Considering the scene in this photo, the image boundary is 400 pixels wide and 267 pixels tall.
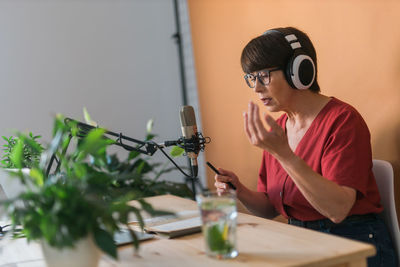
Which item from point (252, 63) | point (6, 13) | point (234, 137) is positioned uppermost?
point (6, 13)

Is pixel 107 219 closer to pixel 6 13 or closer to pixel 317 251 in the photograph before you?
pixel 317 251

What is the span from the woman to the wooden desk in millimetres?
212

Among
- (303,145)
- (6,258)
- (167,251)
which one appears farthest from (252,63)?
(6,258)

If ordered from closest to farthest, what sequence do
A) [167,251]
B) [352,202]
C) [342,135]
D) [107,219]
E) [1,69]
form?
1. [107,219]
2. [167,251]
3. [352,202]
4. [342,135]
5. [1,69]

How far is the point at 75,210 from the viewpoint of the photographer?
34.2 inches

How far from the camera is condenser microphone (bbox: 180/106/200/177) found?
4.91 feet

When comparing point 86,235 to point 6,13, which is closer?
point 86,235

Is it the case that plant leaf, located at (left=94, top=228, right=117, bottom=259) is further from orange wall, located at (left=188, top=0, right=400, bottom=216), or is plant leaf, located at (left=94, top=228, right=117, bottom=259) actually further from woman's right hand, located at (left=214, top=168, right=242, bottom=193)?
orange wall, located at (left=188, top=0, right=400, bottom=216)

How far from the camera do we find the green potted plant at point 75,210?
87 centimetres

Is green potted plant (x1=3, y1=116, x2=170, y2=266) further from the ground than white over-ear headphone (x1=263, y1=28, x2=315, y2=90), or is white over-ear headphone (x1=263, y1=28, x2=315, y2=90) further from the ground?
white over-ear headphone (x1=263, y1=28, x2=315, y2=90)

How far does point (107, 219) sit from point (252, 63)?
1.01m

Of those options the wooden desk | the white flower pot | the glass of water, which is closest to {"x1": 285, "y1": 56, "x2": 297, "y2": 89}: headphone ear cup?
the wooden desk

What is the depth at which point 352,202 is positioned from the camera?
1.47 metres

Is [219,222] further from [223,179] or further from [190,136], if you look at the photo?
[223,179]
